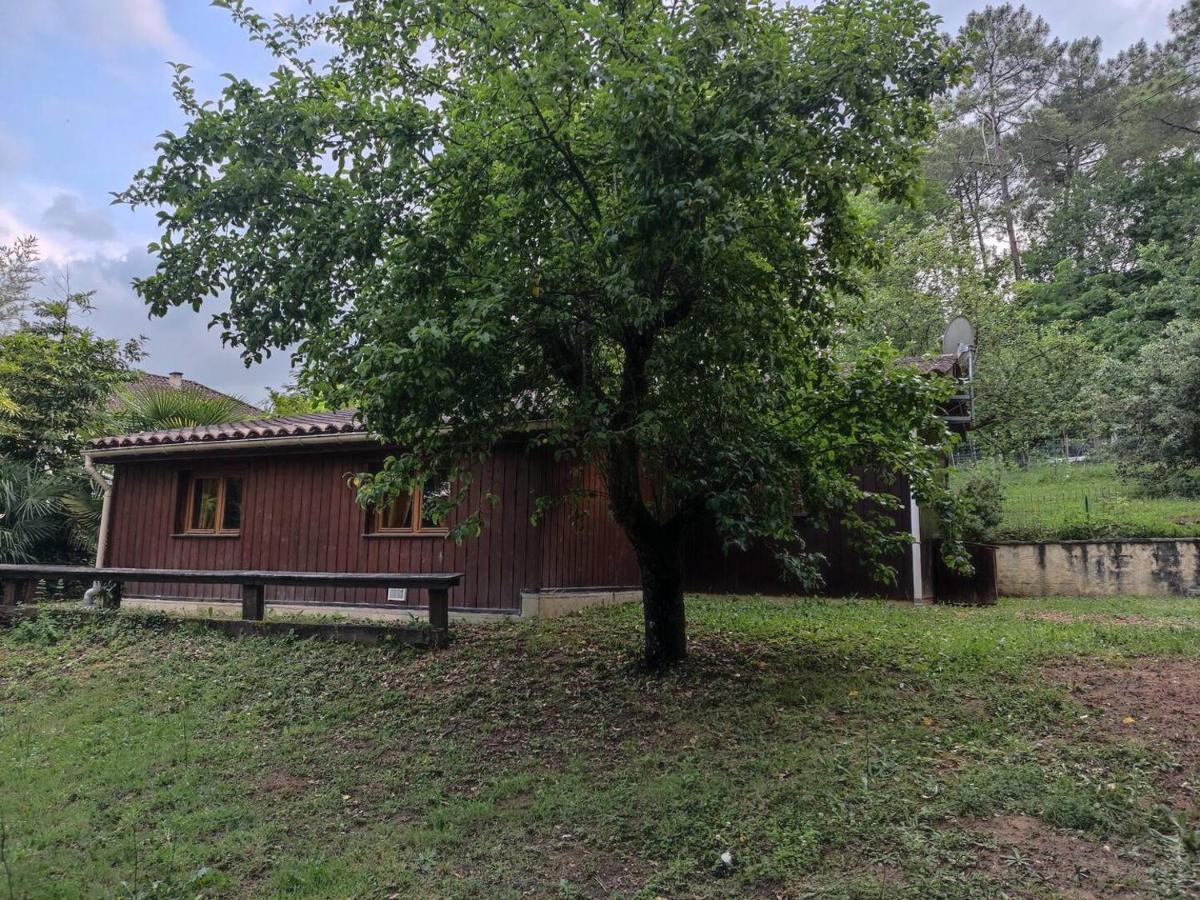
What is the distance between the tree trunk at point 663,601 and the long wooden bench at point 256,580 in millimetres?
2141

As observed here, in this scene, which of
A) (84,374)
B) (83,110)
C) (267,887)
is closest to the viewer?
(267,887)

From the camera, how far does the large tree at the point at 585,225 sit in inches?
175

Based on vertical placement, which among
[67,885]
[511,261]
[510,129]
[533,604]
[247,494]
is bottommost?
[67,885]

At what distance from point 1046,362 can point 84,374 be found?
20.6 metres

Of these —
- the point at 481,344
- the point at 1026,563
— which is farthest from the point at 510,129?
the point at 1026,563

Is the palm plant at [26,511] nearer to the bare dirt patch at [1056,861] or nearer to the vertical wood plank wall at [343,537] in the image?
the vertical wood plank wall at [343,537]

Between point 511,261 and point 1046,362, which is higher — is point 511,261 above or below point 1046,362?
below

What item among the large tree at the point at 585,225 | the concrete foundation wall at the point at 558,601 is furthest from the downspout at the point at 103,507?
the large tree at the point at 585,225

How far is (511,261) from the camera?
16.7ft

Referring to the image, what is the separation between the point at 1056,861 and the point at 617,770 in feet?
7.50

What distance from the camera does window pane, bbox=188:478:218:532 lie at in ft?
37.3

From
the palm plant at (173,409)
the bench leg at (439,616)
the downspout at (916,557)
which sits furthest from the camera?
the palm plant at (173,409)

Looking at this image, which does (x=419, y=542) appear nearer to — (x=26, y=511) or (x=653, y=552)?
(x=653, y=552)

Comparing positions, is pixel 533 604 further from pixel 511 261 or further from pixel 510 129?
pixel 510 129
